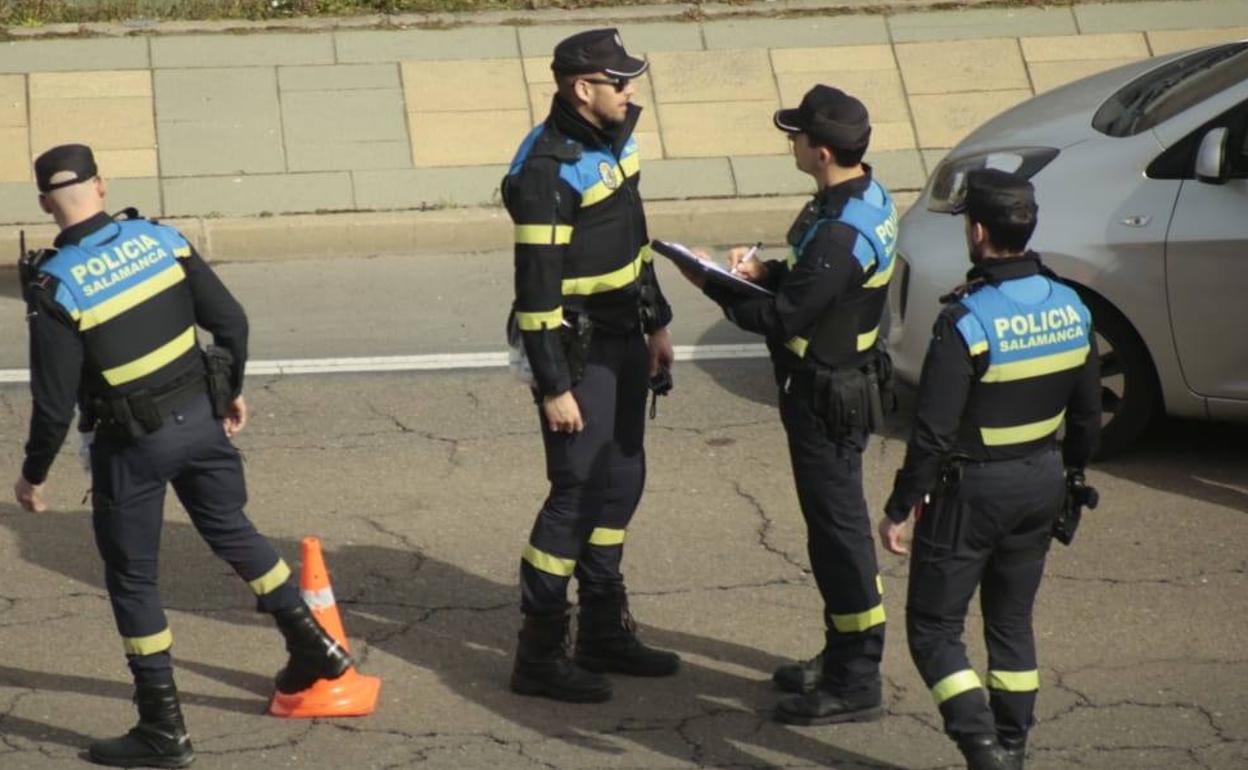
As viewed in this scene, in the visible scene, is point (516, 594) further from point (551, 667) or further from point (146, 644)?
point (146, 644)

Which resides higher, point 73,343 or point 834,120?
point 834,120

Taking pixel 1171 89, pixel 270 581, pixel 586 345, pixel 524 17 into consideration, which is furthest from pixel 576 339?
pixel 524 17

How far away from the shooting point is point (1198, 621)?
22.7 feet

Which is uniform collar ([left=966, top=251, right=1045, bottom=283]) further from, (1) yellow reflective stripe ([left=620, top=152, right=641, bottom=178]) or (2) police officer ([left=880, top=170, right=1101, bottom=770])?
(1) yellow reflective stripe ([left=620, top=152, right=641, bottom=178])

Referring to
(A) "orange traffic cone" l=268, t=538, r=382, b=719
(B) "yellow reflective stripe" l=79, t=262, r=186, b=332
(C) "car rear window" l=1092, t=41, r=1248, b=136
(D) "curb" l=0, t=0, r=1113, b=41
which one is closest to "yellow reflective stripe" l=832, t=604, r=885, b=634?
(A) "orange traffic cone" l=268, t=538, r=382, b=719

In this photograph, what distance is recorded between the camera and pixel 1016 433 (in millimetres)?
5492

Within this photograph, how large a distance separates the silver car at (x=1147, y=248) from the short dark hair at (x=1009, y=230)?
2683 millimetres

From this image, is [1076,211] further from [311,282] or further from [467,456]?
[311,282]

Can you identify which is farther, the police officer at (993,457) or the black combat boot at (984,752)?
the black combat boot at (984,752)

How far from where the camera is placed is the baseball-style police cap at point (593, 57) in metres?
6.05

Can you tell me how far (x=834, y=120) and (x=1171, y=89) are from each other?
3.25 m

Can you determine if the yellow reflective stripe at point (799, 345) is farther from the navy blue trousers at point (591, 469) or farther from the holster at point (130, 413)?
the holster at point (130, 413)

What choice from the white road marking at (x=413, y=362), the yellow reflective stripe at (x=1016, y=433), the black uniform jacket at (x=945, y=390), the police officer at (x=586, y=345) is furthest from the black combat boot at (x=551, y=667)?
the white road marking at (x=413, y=362)

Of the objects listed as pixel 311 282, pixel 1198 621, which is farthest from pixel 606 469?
pixel 311 282
